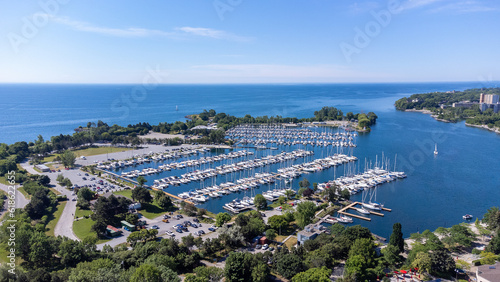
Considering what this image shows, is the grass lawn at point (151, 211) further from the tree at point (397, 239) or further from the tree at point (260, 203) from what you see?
the tree at point (397, 239)

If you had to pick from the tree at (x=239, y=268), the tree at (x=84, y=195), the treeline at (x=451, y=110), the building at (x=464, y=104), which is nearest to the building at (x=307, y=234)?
the tree at (x=239, y=268)

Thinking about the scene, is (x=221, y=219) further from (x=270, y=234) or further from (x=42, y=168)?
(x=42, y=168)

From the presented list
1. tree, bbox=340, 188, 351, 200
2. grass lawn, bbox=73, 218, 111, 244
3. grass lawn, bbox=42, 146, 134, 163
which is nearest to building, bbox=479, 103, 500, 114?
tree, bbox=340, 188, 351, 200

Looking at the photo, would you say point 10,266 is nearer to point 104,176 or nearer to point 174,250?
point 174,250

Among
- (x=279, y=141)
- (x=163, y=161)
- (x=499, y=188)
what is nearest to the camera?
(x=499, y=188)

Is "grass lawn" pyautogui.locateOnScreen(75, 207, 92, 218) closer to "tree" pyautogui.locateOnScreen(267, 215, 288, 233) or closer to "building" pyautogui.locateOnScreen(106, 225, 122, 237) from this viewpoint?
"building" pyautogui.locateOnScreen(106, 225, 122, 237)

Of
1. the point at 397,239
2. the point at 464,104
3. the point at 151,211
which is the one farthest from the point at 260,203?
the point at 464,104

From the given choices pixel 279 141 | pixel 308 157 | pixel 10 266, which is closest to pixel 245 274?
pixel 10 266
